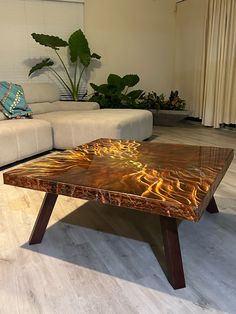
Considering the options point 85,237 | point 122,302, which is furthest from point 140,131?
point 122,302

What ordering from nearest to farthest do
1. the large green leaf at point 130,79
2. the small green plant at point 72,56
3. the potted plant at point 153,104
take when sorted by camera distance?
1. the small green plant at point 72,56
2. the large green leaf at point 130,79
3. the potted plant at point 153,104

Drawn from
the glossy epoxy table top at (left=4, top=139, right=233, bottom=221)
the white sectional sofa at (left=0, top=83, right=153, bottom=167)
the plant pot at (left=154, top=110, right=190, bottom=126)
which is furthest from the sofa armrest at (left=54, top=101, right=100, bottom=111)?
the glossy epoxy table top at (left=4, top=139, right=233, bottom=221)

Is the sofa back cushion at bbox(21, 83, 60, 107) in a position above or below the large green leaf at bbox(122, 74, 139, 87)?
below

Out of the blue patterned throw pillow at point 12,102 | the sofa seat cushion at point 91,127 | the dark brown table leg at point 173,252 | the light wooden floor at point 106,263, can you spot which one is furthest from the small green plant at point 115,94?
the dark brown table leg at point 173,252

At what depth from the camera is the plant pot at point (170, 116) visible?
16.3 feet

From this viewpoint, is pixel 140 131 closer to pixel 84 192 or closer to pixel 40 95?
pixel 40 95

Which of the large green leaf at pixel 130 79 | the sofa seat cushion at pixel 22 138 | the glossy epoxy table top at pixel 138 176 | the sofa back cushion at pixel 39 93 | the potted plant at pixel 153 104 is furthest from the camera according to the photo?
the potted plant at pixel 153 104

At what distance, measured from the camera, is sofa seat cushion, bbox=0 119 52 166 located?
109 inches

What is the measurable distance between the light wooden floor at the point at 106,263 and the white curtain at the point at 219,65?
2975 mm

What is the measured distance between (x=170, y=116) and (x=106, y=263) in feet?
12.7

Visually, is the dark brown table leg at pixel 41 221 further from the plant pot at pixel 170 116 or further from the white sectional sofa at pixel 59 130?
the plant pot at pixel 170 116

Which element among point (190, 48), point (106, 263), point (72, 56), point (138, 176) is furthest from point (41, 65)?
point (106, 263)

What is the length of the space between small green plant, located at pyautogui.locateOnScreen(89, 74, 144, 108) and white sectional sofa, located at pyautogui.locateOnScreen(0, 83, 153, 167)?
99 cm

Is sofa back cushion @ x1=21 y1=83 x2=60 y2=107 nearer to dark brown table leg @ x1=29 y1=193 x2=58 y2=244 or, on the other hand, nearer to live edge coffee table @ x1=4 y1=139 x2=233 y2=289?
live edge coffee table @ x1=4 y1=139 x2=233 y2=289
